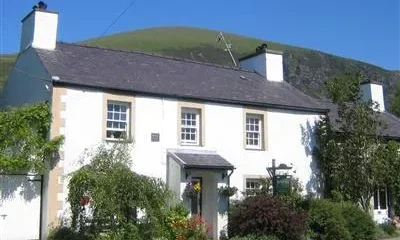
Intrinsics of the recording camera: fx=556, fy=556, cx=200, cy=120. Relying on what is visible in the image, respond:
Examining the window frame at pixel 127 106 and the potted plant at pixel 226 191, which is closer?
the window frame at pixel 127 106

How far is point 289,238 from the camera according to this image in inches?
691

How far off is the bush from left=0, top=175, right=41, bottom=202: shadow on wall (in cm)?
662

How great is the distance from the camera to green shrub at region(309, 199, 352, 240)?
745 inches

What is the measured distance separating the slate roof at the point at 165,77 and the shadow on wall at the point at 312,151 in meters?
0.89

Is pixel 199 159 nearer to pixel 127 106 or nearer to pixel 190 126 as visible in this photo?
pixel 190 126

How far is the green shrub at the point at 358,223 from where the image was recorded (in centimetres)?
1955

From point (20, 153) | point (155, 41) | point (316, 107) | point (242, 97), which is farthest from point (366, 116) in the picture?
point (155, 41)

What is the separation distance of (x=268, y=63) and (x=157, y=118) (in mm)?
8571

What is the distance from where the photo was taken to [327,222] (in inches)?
755

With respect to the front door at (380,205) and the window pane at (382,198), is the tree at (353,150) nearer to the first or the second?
the front door at (380,205)

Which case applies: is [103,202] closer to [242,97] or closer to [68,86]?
[68,86]

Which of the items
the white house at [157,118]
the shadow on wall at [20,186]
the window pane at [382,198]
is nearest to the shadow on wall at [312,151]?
the white house at [157,118]

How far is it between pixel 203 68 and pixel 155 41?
414 ft

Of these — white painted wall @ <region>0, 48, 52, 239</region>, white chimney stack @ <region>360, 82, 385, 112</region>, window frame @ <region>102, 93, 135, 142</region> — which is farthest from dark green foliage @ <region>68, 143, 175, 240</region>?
white chimney stack @ <region>360, 82, 385, 112</region>
